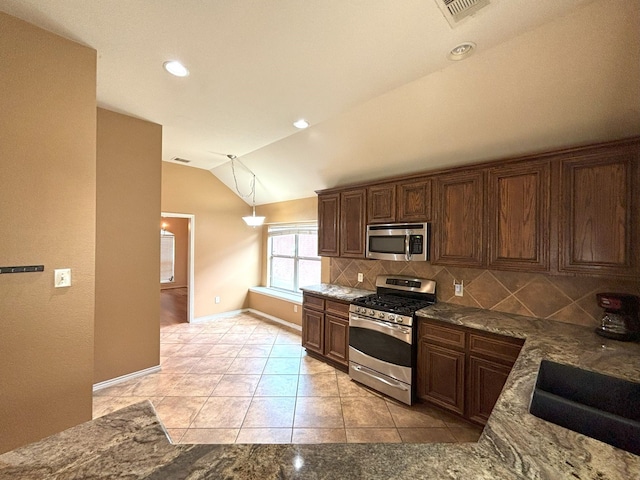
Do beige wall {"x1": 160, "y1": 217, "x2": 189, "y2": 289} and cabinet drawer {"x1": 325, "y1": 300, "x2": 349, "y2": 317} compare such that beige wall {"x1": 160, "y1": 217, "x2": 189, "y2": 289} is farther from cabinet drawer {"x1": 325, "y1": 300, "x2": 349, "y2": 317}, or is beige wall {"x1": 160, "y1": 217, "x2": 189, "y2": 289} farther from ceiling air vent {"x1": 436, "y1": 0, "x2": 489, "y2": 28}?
ceiling air vent {"x1": 436, "y1": 0, "x2": 489, "y2": 28}

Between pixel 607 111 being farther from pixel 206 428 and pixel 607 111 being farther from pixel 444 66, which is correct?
pixel 206 428

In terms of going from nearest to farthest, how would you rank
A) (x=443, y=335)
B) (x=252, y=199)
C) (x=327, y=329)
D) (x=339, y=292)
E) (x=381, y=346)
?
(x=443, y=335) → (x=381, y=346) → (x=327, y=329) → (x=339, y=292) → (x=252, y=199)

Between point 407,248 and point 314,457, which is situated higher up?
point 407,248

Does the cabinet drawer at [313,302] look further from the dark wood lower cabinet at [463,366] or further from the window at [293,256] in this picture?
the dark wood lower cabinet at [463,366]

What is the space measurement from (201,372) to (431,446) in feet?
10.4

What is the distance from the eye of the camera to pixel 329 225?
3883 mm

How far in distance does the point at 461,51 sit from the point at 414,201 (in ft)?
4.79

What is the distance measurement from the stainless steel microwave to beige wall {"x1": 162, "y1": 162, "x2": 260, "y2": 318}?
11.0 ft

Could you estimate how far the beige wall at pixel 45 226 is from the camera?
63.9 inches

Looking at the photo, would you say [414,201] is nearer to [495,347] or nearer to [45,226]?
[495,347]

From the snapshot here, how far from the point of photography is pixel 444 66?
1.95 metres

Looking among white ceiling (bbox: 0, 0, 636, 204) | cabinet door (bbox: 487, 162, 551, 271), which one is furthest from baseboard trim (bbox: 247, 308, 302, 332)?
cabinet door (bbox: 487, 162, 551, 271)

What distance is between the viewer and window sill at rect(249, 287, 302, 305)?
496cm

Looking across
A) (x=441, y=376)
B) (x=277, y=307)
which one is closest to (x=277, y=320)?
(x=277, y=307)
